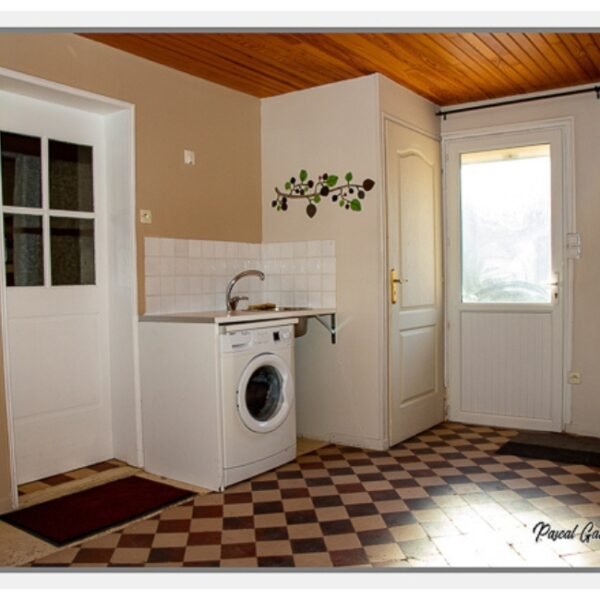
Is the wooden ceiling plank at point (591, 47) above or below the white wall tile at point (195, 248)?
above

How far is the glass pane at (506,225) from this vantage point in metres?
4.19

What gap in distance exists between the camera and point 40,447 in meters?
3.25

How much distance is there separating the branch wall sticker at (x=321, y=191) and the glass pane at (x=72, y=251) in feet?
4.31

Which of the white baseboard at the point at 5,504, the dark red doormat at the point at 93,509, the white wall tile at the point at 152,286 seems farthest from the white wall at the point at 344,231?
the white baseboard at the point at 5,504

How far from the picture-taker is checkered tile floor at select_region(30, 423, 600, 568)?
2.32m

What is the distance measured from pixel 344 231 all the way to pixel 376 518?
72.8 inches

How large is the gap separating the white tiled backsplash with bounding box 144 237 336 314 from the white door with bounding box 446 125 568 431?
1.10 metres

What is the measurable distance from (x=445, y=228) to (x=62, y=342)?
2739mm

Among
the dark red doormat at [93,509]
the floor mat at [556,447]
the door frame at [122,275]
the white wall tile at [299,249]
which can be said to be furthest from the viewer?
the white wall tile at [299,249]

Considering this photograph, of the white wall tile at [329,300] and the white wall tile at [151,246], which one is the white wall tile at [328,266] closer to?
the white wall tile at [329,300]

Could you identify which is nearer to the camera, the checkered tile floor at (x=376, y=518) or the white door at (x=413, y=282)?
the checkered tile floor at (x=376, y=518)

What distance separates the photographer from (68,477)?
10.8 ft

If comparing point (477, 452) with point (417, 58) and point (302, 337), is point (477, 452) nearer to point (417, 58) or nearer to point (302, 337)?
point (302, 337)
